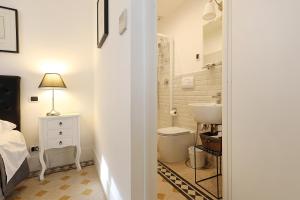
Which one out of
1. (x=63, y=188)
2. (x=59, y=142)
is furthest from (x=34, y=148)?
(x=63, y=188)

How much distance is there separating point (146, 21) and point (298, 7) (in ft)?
2.59

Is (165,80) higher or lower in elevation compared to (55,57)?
lower

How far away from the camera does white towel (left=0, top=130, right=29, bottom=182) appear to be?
1.58 meters

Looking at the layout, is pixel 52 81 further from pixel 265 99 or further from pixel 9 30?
pixel 265 99

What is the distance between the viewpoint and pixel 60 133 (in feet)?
7.41

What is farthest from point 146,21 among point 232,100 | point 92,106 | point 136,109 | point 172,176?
point 92,106

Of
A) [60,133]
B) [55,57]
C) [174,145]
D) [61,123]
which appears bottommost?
[174,145]

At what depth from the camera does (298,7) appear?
956 millimetres

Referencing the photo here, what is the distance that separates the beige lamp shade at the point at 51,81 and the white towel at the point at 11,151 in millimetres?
645

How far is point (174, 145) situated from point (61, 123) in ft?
4.90

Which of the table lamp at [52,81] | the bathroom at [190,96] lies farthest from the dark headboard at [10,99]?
the bathroom at [190,96]

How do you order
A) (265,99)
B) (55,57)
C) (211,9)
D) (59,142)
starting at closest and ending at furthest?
(265,99)
(211,9)
(59,142)
(55,57)

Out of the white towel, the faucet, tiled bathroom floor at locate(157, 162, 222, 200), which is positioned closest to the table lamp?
the white towel

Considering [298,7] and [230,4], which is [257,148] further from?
[230,4]
